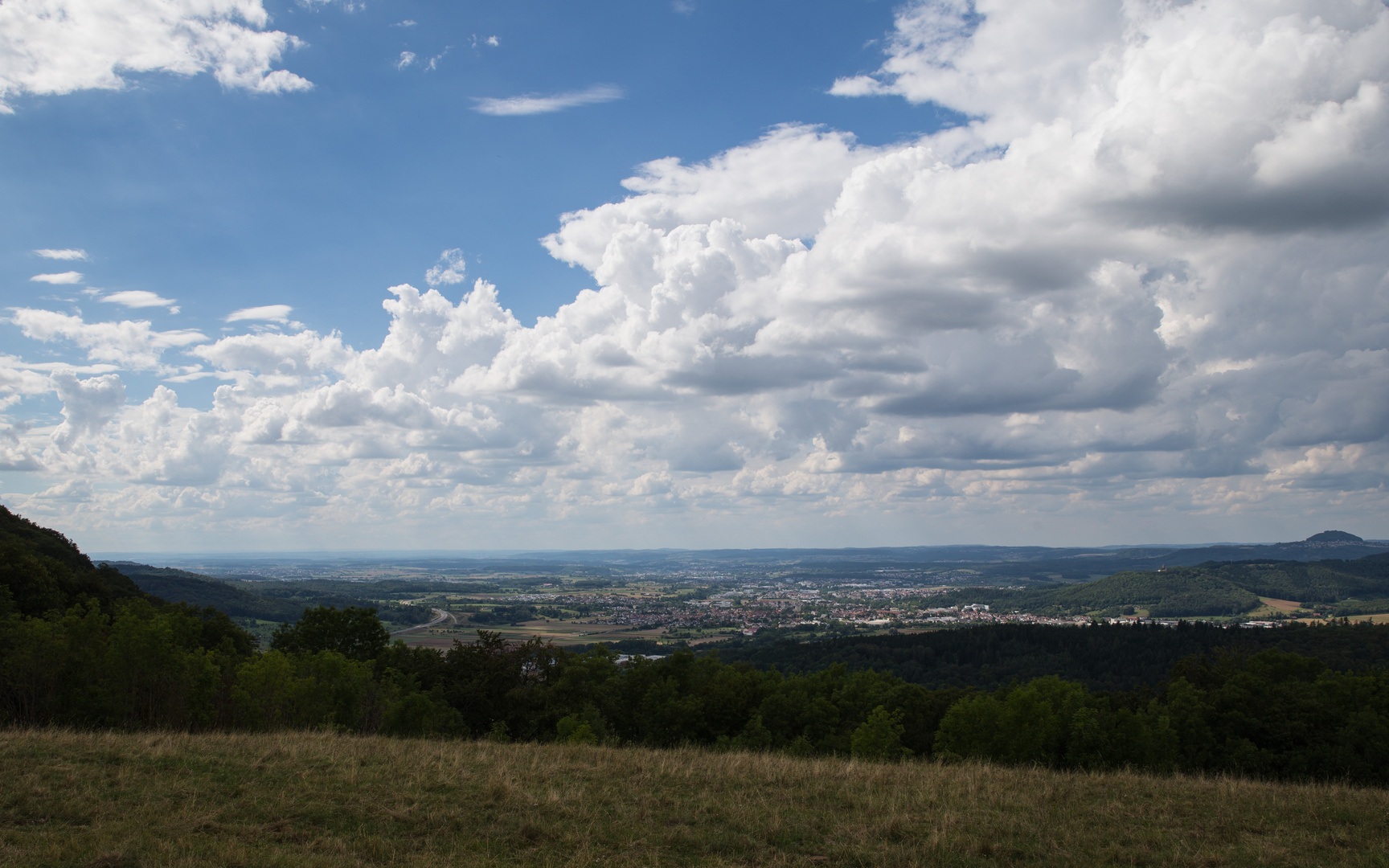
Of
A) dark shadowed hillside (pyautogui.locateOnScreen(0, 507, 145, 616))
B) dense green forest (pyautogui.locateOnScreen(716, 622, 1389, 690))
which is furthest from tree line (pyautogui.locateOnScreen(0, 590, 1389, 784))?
dense green forest (pyautogui.locateOnScreen(716, 622, 1389, 690))

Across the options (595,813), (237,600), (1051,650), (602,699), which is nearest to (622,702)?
(602,699)

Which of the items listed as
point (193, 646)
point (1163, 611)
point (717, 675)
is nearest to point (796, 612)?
point (1163, 611)

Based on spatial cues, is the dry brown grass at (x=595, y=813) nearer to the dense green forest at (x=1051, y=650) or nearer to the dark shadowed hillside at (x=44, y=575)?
the dark shadowed hillside at (x=44, y=575)

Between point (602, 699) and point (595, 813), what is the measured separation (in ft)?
88.5

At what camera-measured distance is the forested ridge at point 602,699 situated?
25.2 metres

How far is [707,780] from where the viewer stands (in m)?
15.0

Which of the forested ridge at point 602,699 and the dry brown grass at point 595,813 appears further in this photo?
the forested ridge at point 602,699

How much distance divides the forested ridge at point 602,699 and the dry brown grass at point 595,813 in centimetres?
958

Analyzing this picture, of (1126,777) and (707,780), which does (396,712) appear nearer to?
(707,780)

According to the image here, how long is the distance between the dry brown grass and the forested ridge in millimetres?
9582

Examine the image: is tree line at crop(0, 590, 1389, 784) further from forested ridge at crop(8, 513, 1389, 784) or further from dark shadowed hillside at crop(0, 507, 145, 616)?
dark shadowed hillside at crop(0, 507, 145, 616)

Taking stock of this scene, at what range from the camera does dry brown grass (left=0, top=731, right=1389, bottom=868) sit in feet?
33.5

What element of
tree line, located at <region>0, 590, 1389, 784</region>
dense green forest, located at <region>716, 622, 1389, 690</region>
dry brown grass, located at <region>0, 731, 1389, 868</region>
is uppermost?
dry brown grass, located at <region>0, 731, 1389, 868</region>

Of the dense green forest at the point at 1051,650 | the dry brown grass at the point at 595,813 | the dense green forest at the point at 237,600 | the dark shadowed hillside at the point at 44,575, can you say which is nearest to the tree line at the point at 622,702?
the dark shadowed hillside at the point at 44,575
